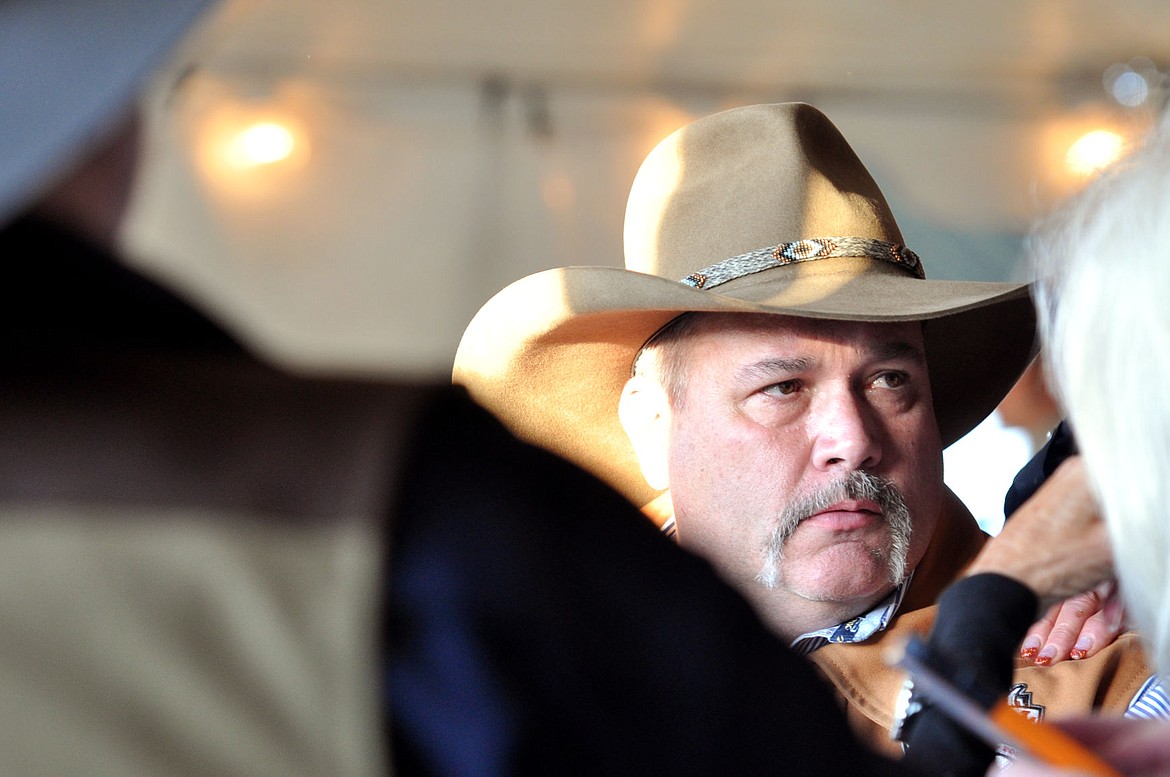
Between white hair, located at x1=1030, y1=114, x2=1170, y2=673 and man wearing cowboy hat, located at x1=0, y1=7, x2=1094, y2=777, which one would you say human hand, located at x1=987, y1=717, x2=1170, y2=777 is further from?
man wearing cowboy hat, located at x1=0, y1=7, x2=1094, y2=777

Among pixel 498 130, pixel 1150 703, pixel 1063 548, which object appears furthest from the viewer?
pixel 498 130

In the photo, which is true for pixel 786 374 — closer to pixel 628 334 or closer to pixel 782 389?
pixel 782 389

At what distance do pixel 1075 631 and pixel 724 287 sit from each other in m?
0.63

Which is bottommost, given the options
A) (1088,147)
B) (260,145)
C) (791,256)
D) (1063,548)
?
(1063,548)

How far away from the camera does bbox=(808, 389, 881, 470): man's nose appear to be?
1593 mm

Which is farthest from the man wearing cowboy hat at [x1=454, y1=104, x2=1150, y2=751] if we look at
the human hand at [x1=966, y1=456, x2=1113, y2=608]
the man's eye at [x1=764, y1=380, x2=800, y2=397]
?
the human hand at [x1=966, y1=456, x2=1113, y2=608]

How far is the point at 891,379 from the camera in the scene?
168 cm

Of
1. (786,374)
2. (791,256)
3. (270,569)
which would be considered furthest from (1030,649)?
(270,569)

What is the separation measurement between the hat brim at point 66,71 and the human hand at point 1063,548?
68 centimetres

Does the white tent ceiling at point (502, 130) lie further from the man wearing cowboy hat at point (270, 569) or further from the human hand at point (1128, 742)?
the man wearing cowboy hat at point (270, 569)

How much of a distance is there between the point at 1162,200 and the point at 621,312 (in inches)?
39.9

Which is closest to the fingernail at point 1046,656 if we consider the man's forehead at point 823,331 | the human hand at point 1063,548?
the man's forehead at point 823,331

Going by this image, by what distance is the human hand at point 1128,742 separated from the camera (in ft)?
2.54

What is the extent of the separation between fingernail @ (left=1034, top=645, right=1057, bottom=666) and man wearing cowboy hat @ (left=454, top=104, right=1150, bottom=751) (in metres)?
0.02
